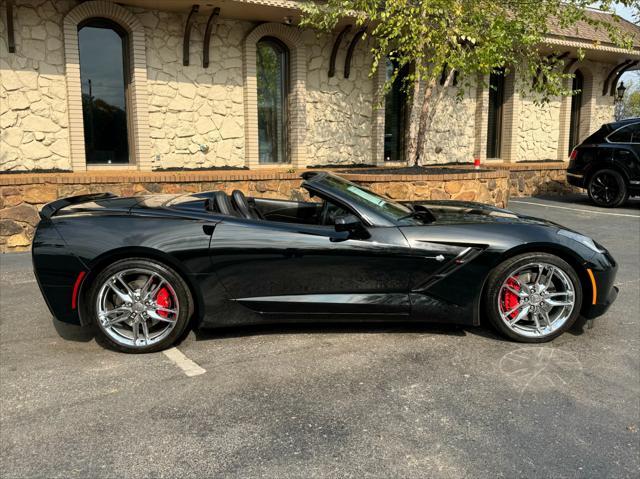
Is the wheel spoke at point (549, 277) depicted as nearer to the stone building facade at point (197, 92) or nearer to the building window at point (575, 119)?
the stone building facade at point (197, 92)

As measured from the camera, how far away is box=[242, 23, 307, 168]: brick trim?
39.7ft

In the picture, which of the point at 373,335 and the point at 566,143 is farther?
the point at 566,143

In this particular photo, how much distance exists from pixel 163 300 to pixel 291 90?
31.7 feet

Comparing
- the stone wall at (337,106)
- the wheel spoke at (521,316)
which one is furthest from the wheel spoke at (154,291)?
the stone wall at (337,106)

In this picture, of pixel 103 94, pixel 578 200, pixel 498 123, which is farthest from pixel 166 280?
pixel 498 123

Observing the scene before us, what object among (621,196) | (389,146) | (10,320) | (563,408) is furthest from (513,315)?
(389,146)

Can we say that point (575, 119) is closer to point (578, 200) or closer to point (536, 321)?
point (578, 200)

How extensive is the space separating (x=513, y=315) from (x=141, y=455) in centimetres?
274

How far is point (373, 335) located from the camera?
14.2 ft

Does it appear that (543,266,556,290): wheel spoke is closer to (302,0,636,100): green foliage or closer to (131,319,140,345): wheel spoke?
(131,319,140,345): wheel spoke

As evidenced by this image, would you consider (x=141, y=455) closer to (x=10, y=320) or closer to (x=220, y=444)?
(x=220, y=444)

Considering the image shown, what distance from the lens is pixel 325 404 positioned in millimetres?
3211

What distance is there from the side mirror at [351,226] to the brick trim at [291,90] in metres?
8.73

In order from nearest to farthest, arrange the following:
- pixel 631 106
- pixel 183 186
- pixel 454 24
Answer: pixel 183 186
pixel 454 24
pixel 631 106
